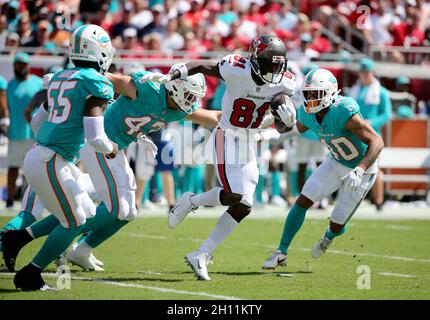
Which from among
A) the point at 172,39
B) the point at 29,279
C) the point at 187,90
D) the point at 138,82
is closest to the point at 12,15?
the point at 172,39

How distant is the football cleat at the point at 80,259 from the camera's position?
23.2 feet

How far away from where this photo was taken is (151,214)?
11.7 m

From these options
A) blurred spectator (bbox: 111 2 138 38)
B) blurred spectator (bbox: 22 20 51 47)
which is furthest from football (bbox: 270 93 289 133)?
blurred spectator (bbox: 111 2 138 38)

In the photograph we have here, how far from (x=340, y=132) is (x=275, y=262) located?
1155mm

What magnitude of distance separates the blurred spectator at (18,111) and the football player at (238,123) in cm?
476

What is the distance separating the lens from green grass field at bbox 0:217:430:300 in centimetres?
614

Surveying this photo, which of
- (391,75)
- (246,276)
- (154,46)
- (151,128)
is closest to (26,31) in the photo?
(154,46)

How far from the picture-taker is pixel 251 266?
760 cm

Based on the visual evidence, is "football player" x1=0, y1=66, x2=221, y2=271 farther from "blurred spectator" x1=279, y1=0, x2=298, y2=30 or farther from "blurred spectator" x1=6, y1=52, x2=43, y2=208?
"blurred spectator" x1=279, y1=0, x2=298, y2=30

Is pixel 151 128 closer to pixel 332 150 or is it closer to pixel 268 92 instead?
pixel 268 92

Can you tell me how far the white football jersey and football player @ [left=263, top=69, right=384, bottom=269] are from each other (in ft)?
0.88

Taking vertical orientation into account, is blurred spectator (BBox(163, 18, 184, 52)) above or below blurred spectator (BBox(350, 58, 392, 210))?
above

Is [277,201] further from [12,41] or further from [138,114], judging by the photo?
[138,114]
